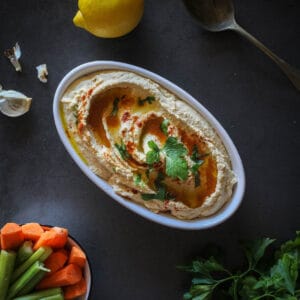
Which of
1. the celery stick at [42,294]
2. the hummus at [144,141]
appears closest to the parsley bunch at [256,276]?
the hummus at [144,141]

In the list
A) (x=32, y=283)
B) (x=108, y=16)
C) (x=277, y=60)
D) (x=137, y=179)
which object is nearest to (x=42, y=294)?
(x=32, y=283)

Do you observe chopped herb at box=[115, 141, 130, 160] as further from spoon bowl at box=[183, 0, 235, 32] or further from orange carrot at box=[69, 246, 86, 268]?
spoon bowl at box=[183, 0, 235, 32]

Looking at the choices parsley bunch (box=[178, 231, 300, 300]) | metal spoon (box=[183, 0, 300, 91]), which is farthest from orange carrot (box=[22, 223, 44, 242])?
metal spoon (box=[183, 0, 300, 91])

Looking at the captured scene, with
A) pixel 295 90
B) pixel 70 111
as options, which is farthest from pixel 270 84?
pixel 70 111

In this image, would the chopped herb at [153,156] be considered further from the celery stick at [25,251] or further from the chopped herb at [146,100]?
the celery stick at [25,251]

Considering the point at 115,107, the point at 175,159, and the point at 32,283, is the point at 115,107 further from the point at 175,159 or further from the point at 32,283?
the point at 32,283

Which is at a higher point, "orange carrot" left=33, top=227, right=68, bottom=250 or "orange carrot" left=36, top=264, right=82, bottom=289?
"orange carrot" left=33, top=227, right=68, bottom=250
